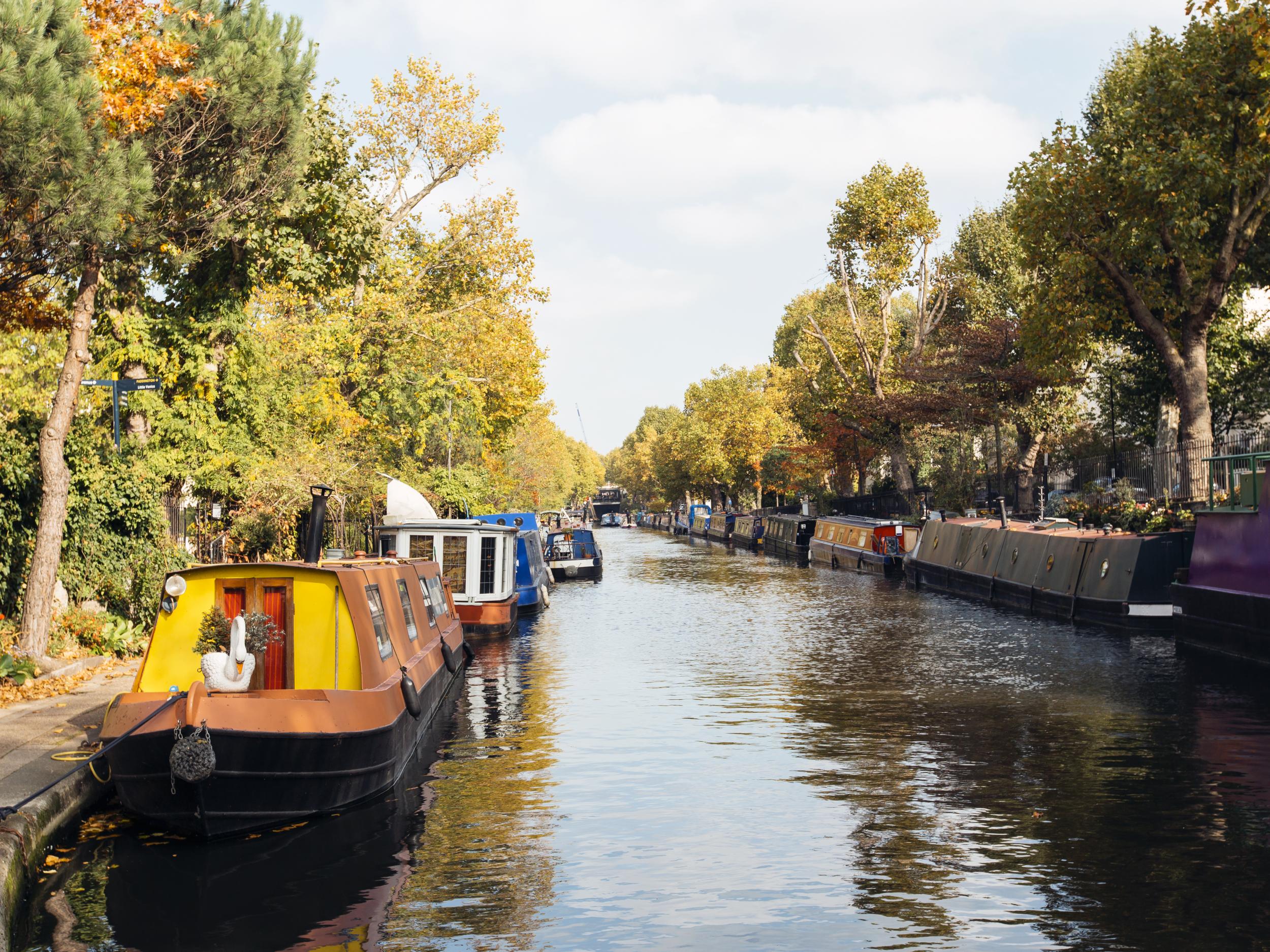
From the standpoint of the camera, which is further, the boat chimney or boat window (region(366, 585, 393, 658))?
the boat chimney

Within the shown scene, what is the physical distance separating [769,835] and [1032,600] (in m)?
21.7

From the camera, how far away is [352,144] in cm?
2900

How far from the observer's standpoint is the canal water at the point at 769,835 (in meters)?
8.82

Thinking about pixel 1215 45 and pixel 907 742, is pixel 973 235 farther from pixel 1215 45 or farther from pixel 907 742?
pixel 907 742

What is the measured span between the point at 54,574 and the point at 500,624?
12671 mm

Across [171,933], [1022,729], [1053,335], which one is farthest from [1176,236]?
[171,933]

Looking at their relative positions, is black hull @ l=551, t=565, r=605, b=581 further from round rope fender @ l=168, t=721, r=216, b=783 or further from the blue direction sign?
round rope fender @ l=168, t=721, r=216, b=783

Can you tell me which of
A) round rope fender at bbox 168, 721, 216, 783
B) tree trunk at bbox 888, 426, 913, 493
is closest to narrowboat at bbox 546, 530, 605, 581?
tree trunk at bbox 888, 426, 913, 493

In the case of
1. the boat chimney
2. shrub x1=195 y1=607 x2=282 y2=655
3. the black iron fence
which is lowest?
shrub x1=195 y1=607 x2=282 y2=655

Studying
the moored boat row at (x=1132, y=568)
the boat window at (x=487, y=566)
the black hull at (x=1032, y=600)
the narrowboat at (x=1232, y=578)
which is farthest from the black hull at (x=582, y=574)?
the narrowboat at (x=1232, y=578)

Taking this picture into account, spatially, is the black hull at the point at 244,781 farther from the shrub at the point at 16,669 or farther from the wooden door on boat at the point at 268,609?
the shrub at the point at 16,669

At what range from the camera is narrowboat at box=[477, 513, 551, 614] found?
112 ft

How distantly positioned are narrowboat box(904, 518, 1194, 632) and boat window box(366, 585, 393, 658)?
18350 mm

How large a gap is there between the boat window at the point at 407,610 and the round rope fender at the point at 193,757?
583 centimetres
